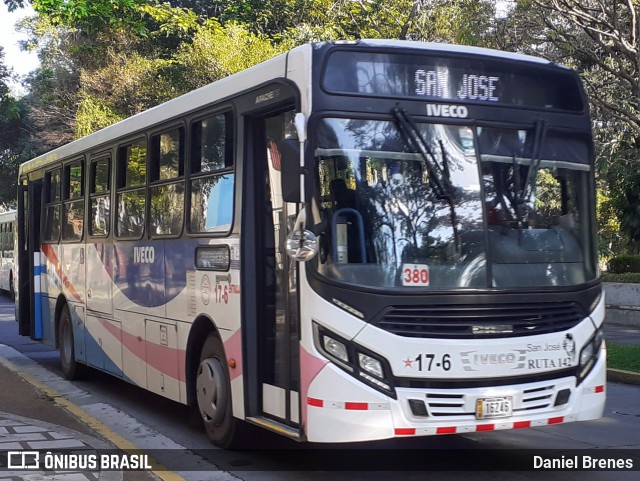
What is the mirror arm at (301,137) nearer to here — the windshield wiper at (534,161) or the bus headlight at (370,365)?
the bus headlight at (370,365)

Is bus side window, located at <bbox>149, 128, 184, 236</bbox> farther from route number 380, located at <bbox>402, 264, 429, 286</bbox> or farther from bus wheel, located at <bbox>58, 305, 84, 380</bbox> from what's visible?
bus wheel, located at <bbox>58, 305, 84, 380</bbox>

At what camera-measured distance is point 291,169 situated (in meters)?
6.54

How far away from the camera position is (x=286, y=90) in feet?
23.2

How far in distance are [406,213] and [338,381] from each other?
1.26 m

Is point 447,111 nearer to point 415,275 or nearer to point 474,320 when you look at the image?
point 415,275

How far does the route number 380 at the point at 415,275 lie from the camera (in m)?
6.55

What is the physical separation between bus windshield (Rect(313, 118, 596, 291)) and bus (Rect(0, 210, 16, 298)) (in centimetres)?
2628

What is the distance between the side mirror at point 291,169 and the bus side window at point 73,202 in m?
6.42

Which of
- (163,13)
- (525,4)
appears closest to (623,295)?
(525,4)

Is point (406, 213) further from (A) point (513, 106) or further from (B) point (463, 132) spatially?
(A) point (513, 106)

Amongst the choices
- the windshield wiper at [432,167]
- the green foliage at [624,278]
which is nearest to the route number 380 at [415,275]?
the windshield wiper at [432,167]

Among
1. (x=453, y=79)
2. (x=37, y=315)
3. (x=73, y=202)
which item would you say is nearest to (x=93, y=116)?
(x=37, y=315)

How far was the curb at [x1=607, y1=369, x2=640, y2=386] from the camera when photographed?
12109 mm

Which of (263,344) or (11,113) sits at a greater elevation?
(11,113)
